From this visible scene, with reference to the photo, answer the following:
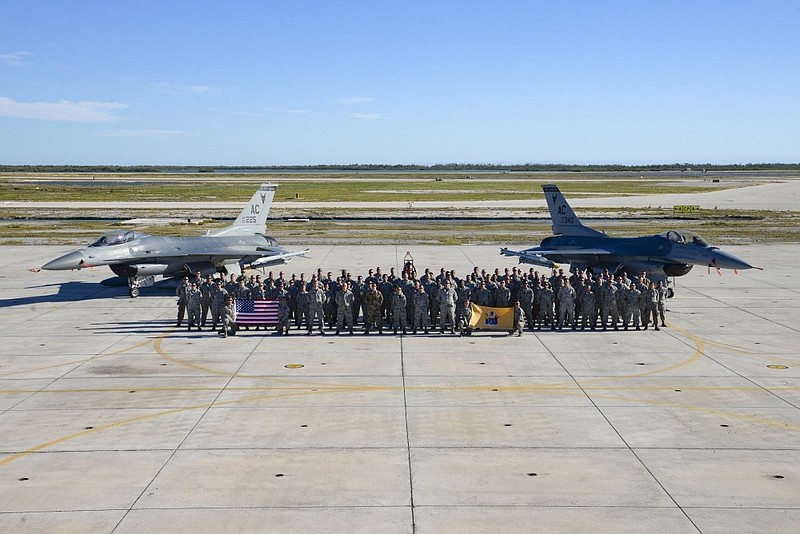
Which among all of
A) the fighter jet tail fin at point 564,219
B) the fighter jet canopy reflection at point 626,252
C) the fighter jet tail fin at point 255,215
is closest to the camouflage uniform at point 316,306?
the fighter jet canopy reflection at point 626,252

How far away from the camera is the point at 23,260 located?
35.4 metres

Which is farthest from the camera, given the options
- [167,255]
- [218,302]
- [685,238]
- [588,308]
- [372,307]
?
[167,255]

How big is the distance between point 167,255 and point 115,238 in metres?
1.77

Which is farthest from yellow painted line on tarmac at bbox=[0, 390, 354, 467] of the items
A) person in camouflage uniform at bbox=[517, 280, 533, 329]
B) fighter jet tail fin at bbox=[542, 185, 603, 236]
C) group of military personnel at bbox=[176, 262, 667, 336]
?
fighter jet tail fin at bbox=[542, 185, 603, 236]

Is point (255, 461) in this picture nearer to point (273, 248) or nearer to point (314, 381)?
point (314, 381)

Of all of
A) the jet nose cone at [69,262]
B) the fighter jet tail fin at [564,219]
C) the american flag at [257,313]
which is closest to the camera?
the american flag at [257,313]

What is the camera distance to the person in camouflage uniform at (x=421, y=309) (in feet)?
65.9

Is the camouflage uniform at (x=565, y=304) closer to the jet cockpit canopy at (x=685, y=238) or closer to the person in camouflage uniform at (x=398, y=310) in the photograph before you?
the person in camouflage uniform at (x=398, y=310)

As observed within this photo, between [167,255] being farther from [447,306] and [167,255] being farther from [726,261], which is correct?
[726,261]

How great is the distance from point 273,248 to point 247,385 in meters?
15.7

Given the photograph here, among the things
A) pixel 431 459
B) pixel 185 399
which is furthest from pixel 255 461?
pixel 185 399

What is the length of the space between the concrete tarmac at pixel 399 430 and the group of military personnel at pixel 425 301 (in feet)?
2.04

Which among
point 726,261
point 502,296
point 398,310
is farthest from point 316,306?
point 726,261

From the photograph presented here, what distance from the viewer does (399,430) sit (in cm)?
1262
